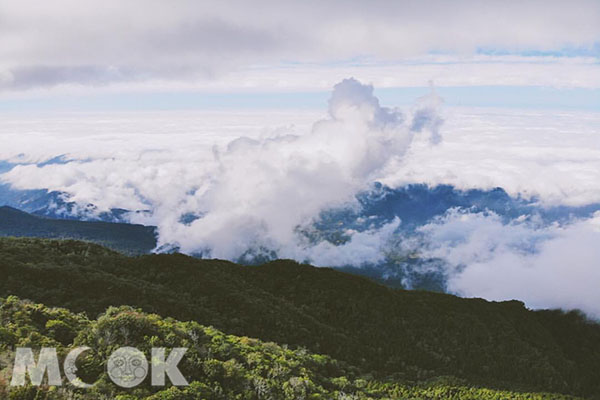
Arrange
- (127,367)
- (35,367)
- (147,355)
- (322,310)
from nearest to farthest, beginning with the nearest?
(35,367) < (127,367) < (147,355) < (322,310)

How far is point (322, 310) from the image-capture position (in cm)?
12794

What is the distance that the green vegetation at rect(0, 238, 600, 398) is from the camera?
289ft

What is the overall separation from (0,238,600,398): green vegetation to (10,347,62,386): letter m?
3551cm

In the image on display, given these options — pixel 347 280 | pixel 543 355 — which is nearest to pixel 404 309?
pixel 347 280

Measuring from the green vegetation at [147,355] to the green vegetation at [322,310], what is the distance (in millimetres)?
11672

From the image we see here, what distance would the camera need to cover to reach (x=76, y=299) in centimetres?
7875

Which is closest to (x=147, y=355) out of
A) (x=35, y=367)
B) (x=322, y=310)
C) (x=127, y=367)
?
(x=127, y=367)

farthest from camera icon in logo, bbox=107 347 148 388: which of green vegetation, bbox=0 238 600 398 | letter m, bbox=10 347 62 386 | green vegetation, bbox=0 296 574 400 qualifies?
green vegetation, bbox=0 238 600 398

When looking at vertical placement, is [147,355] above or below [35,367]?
below

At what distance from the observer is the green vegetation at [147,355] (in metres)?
39.5

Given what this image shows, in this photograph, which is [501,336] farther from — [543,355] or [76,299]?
[76,299]

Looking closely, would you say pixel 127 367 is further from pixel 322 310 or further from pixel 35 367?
pixel 322 310

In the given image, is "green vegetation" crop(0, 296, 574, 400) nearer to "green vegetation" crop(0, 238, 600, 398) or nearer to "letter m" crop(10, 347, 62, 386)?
"letter m" crop(10, 347, 62, 386)

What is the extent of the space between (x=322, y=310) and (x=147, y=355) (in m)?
86.8
